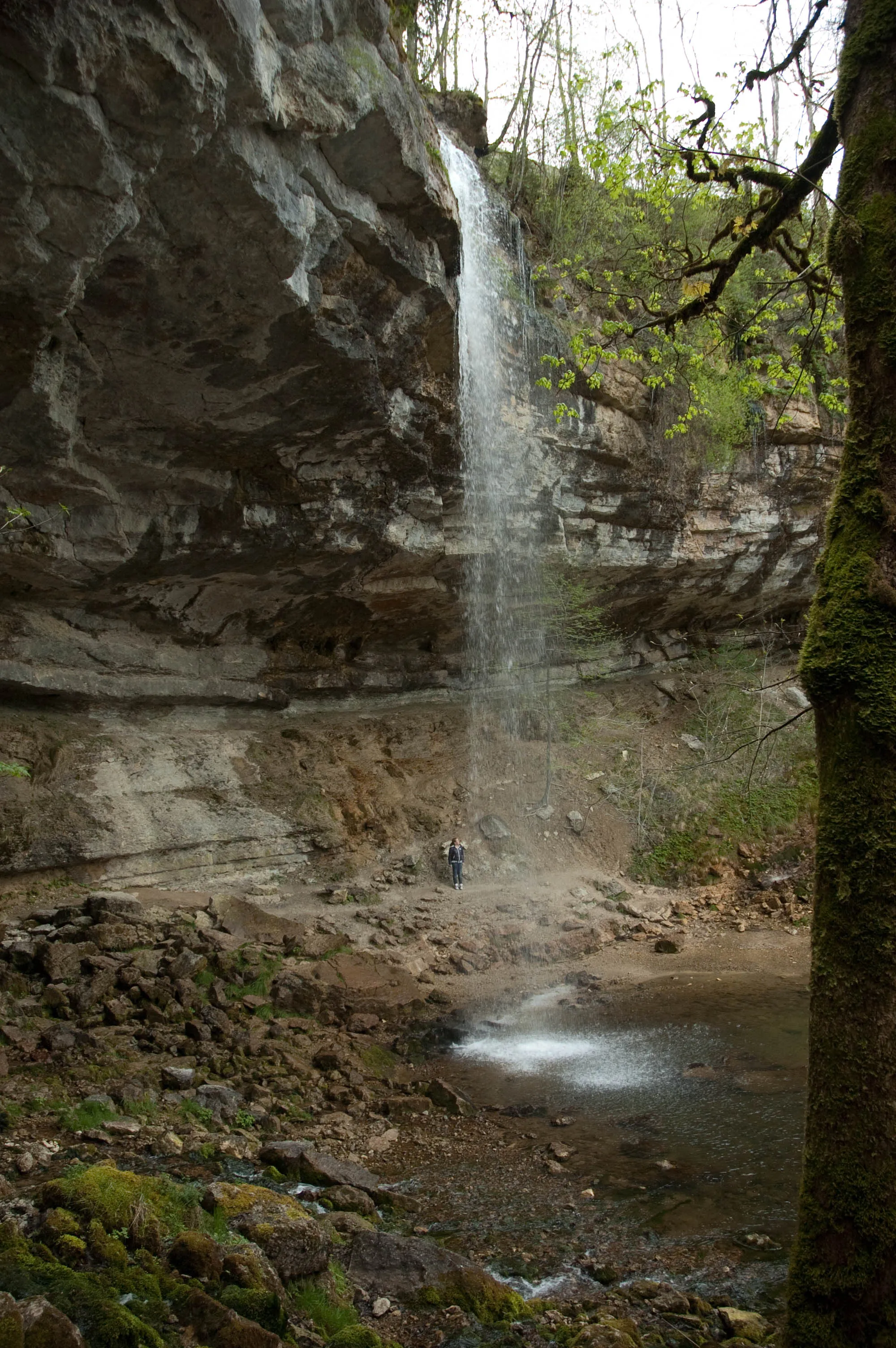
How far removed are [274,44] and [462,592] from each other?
10384mm

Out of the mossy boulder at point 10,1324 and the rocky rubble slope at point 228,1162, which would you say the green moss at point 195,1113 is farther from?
the mossy boulder at point 10,1324

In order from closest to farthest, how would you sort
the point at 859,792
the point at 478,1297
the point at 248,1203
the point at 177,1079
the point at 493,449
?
the point at 859,792
the point at 478,1297
the point at 248,1203
the point at 177,1079
the point at 493,449

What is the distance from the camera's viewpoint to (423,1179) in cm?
596

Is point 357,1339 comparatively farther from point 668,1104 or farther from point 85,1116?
Answer: point 668,1104

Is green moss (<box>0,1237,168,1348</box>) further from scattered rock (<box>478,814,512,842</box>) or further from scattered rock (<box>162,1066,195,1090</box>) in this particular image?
scattered rock (<box>478,814,512,842</box>)

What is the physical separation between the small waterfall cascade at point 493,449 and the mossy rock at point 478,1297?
11.4m

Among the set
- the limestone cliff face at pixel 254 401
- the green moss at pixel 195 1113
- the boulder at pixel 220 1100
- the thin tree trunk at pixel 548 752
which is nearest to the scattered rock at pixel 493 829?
the thin tree trunk at pixel 548 752

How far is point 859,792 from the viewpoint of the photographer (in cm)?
312

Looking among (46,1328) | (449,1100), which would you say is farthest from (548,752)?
(46,1328)

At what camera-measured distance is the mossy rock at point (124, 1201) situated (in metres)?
3.82

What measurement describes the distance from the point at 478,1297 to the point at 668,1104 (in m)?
3.64

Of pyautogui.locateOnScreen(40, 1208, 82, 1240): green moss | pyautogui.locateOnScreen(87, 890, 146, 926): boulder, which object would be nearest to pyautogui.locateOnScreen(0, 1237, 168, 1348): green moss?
pyautogui.locateOnScreen(40, 1208, 82, 1240): green moss

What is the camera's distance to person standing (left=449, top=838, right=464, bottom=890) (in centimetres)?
1506

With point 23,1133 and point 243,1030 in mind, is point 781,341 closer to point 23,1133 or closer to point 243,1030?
point 243,1030
